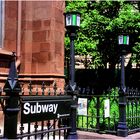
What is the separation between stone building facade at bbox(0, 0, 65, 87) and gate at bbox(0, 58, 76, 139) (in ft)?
12.7

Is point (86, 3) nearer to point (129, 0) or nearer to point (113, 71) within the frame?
point (129, 0)

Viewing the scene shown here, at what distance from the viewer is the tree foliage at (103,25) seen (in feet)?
69.0

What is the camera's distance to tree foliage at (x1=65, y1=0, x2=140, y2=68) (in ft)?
69.0

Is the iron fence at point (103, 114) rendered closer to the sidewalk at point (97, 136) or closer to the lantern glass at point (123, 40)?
the sidewalk at point (97, 136)

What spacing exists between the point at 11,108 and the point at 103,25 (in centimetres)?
1629

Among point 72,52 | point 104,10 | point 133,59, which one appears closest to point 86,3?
point 104,10

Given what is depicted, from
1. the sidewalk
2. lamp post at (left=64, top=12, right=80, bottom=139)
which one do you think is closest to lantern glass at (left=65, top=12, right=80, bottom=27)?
lamp post at (left=64, top=12, right=80, bottom=139)

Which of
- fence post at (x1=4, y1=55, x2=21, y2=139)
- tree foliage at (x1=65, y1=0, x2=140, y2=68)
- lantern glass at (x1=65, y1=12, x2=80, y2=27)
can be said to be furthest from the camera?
tree foliage at (x1=65, y1=0, x2=140, y2=68)

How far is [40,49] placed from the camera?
12406mm

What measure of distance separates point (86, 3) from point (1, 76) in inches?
466

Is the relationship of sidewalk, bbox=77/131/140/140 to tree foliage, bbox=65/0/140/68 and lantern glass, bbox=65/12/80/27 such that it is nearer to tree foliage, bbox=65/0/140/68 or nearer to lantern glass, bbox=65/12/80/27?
lantern glass, bbox=65/12/80/27

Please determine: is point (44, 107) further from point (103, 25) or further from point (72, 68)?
point (103, 25)

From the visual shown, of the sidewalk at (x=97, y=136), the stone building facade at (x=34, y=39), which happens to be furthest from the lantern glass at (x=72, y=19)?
the stone building facade at (x=34, y=39)

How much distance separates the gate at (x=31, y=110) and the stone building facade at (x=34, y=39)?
3866 millimetres
